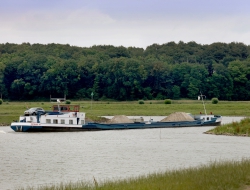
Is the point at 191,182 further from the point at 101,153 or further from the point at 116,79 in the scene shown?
the point at 116,79

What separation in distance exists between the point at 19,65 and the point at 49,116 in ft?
278

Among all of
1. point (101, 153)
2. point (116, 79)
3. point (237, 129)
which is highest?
point (116, 79)

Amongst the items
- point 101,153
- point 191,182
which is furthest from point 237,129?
point 191,182

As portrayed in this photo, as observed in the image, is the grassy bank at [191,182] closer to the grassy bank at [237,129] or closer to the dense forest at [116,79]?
the grassy bank at [237,129]

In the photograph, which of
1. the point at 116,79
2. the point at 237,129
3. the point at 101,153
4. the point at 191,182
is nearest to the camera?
the point at 191,182

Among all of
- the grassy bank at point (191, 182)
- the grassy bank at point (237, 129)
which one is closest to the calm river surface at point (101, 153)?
the grassy bank at point (237, 129)

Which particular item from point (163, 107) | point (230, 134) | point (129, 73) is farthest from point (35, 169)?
point (129, 73)

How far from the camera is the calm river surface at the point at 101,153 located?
31516mm

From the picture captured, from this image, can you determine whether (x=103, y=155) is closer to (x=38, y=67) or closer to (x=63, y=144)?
(x=63, y=144)

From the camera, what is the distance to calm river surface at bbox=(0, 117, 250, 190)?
103 feet

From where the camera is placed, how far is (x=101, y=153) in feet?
140

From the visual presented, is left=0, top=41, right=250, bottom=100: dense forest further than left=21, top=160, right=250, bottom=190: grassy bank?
Yes

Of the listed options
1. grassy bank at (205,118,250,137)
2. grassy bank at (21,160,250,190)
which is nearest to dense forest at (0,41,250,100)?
grassy bank at (205,118,250,137)

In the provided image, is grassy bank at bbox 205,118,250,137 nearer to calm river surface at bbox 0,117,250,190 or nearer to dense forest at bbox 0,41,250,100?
calm river surface at bbox 0,117,250,190
